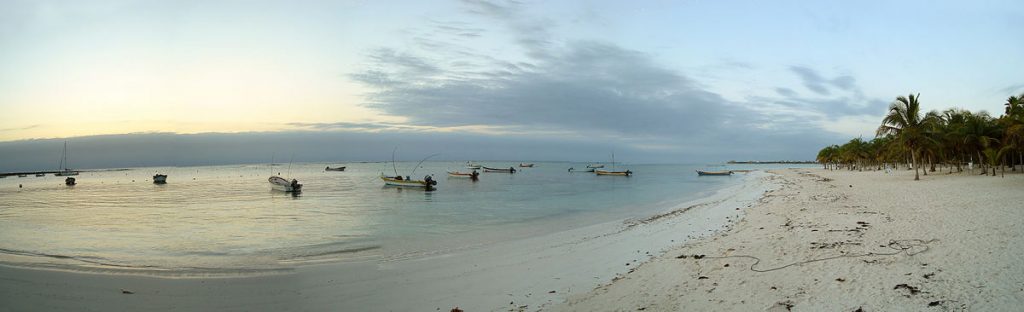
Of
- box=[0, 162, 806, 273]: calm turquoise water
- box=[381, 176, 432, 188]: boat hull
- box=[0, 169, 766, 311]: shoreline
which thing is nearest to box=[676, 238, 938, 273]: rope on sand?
box=[0, 169, 766, 311]: shoreline

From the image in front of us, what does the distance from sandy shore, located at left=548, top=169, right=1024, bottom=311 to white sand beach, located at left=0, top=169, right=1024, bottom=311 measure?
0.03 metres

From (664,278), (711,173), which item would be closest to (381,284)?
(664,278)

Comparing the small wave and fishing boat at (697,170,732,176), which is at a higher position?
fishing boat at (697,170,732,176)

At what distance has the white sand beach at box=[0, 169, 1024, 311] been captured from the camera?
733 centimetres

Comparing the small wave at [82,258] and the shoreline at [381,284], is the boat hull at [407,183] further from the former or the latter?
the shoreline at [381,284]

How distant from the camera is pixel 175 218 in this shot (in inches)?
1114

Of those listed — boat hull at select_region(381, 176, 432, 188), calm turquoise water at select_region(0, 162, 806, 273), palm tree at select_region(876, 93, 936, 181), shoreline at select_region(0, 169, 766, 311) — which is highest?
palm tree at select_region(876, 93, 936, 181)

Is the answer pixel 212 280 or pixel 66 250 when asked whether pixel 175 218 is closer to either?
pixel 66 250

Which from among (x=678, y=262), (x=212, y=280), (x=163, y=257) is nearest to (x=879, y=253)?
(x=678, y=262)

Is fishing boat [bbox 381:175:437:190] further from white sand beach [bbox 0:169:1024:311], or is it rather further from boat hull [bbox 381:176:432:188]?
white sand beach [bbox 0:169:1024:311]

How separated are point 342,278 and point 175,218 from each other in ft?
73.8

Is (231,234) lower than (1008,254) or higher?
lower

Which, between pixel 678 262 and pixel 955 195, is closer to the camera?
pixel 678 262

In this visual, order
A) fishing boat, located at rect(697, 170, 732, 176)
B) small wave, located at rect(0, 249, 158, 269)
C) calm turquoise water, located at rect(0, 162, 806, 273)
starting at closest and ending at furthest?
small wave, located at rect(0, 249, 158, 269) → calm turquoise water, located at rect(0, 162, 806, 273) → fishing boat, located at rect(697, 170, 732, 176)
